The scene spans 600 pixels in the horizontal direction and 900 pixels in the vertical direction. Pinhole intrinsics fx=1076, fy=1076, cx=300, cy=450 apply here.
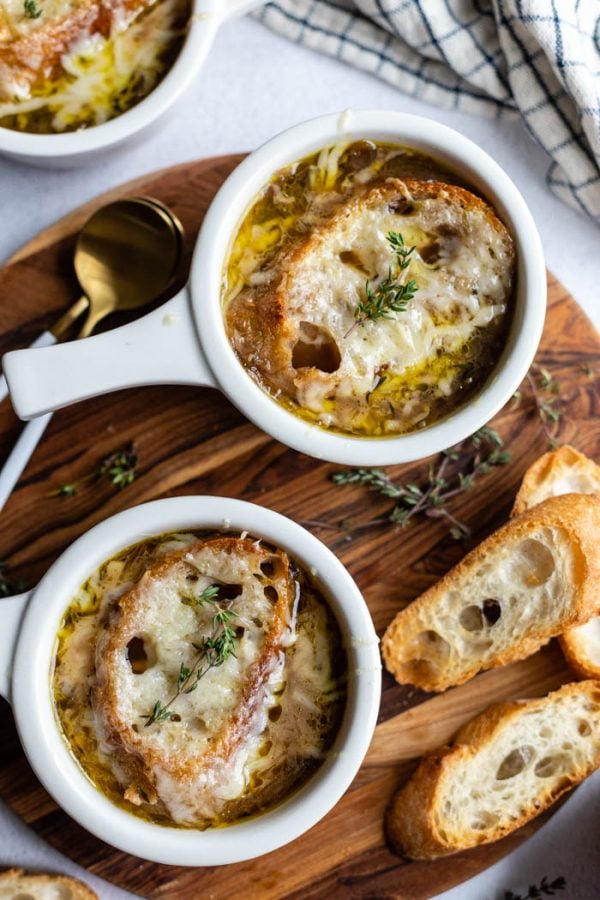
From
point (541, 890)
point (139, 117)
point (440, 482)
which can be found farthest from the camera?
point (541, 890)

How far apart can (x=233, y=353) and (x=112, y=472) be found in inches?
21.2

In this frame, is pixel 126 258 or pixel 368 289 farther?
pixel 126 258

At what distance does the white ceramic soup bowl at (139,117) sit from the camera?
101 inches

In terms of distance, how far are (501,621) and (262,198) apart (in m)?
1.21

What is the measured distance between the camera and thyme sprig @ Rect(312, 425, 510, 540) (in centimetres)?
278

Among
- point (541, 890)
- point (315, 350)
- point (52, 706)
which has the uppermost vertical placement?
point (315, 350)

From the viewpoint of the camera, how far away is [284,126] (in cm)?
302

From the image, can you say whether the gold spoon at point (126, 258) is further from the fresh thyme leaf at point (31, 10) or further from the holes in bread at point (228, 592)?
the holes in bread at point (228, 592)

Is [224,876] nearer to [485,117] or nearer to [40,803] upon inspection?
[40,803]

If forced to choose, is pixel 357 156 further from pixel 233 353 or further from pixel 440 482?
pixel 440 482

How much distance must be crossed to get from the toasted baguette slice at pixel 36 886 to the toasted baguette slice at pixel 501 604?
96 cm

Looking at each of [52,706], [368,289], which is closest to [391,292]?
[368,289]

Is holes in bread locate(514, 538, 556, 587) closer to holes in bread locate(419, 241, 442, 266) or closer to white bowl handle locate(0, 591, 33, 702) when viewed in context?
holes in bread locate(419, 241, 442, 266)

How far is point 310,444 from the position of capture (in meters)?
2.39
